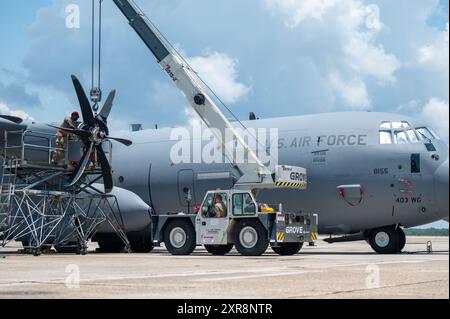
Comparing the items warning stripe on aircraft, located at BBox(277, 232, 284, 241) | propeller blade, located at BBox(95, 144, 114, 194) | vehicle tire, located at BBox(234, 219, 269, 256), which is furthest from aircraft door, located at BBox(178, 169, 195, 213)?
warning stripe on aircraft, located at BBox(277, 232, 284, 241)

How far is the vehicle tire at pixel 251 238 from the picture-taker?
2294 cm

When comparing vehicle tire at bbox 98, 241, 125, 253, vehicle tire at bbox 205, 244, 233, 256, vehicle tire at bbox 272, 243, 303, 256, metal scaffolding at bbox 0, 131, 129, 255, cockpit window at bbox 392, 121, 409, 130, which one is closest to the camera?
vehicle tire at bbox 272, 243, 303, 256

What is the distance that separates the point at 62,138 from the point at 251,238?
9305 mm

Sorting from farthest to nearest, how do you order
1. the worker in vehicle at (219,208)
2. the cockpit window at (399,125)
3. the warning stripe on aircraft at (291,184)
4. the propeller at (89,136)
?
the propeller at (89,136)
the cockpit window at (399,125)
the warning stripe on aircraft at (291,184)
the worker in vehicle at (219,208)

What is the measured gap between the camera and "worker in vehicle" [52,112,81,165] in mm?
27375

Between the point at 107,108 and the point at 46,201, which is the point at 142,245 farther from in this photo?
the point at 107,108

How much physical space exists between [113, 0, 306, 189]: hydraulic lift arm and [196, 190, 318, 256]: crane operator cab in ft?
4.53

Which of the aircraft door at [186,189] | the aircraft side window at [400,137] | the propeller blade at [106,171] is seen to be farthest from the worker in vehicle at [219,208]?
the aircraft side window at [400,137]

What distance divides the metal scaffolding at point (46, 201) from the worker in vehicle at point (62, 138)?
164 millimetres

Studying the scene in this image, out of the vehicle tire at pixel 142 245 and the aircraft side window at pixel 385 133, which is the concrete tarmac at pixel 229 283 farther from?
the vehicle tire at pixel 142 245

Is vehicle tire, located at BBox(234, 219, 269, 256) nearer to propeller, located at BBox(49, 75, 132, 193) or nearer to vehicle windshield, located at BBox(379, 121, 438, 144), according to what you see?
vehicle windshield, located at BBox(379, 121, 438, 144)

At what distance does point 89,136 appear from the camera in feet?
88.5
